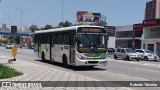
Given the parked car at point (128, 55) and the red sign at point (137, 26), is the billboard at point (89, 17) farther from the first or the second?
the parked car at point (128, 55)

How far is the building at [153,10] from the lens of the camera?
124750mm

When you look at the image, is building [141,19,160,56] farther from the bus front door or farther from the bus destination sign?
the bus front door

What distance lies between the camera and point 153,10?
126250mm

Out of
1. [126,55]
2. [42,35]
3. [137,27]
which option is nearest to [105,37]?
[42,35]

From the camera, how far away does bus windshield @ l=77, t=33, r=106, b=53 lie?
2297 centimetres

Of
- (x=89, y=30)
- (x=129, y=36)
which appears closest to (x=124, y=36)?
(x=129, y=36)

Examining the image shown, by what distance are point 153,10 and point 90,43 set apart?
106832mm

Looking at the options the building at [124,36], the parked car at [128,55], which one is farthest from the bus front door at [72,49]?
the building at [124,36]

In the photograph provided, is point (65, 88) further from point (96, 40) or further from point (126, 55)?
point (126, 55)

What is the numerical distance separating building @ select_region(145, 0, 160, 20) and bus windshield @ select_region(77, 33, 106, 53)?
10291 cm

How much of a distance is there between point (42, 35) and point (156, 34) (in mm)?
36522

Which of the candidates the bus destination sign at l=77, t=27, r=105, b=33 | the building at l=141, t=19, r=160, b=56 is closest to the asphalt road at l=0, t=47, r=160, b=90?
the bus destination sign at l=77, t=27, r=105, b=33

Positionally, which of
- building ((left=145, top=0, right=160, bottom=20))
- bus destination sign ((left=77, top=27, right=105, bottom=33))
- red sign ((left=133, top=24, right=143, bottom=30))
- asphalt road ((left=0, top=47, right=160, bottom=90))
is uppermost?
building ((left=145, top=0, right=160, bottom=20))

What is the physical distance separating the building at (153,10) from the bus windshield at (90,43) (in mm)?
102910
